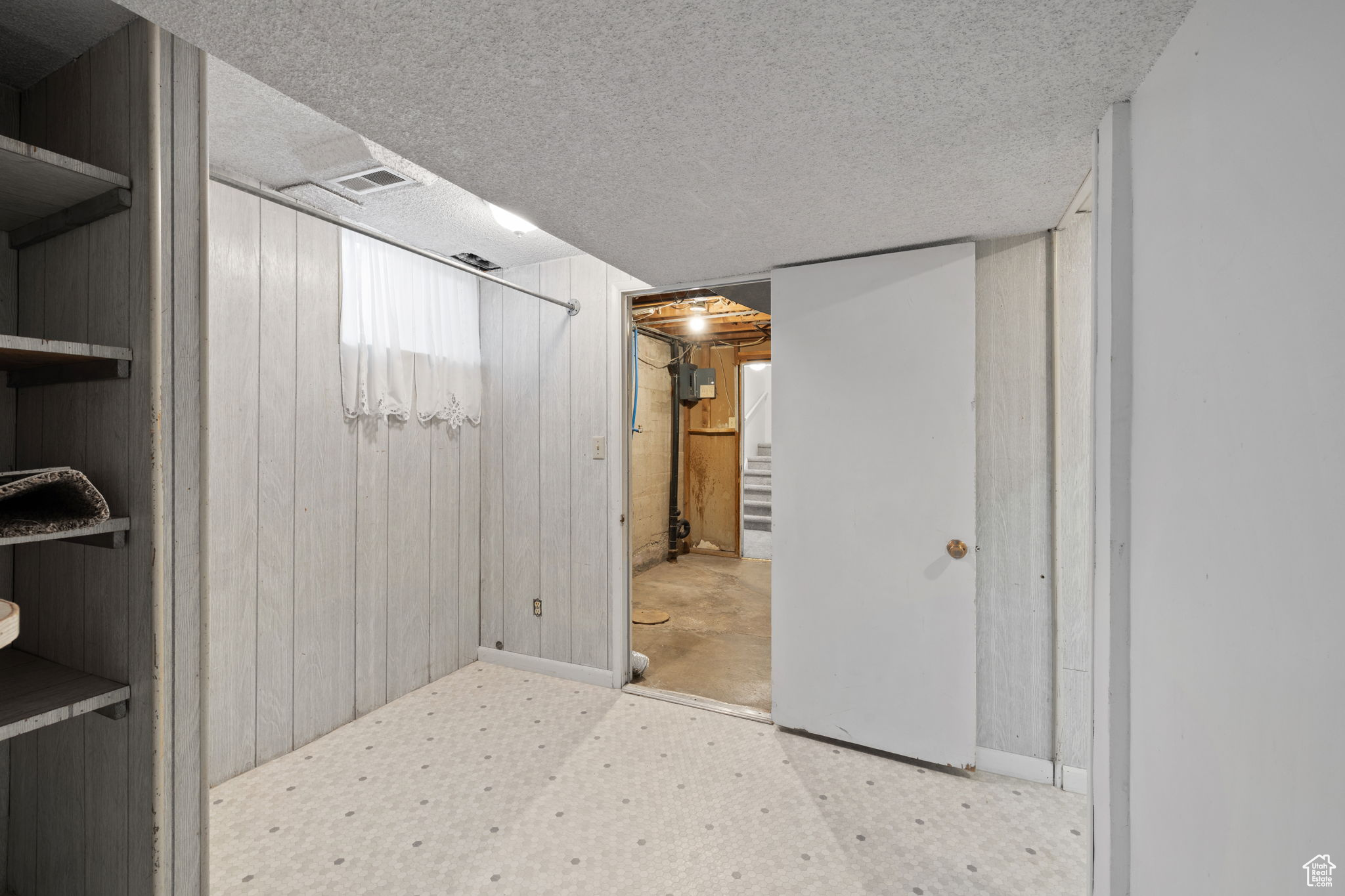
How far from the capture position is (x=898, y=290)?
2.19 m

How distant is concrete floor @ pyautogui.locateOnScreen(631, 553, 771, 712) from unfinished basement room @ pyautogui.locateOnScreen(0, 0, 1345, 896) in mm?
64

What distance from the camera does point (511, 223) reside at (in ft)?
8.07

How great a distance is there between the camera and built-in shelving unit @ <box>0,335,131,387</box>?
3.31 ft

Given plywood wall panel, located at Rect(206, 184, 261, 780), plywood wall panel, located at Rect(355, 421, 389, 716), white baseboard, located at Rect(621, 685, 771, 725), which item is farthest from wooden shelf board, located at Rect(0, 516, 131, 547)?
white baseboard, located at Rect(621, 685, 771, 725)

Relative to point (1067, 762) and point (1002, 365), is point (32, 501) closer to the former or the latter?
point (1002, 365)

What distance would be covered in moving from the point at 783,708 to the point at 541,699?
3.82 feet

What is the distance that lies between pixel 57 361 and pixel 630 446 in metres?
2.05

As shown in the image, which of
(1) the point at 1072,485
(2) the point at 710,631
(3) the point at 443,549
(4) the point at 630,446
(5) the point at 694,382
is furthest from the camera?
(5) the point at 694,382

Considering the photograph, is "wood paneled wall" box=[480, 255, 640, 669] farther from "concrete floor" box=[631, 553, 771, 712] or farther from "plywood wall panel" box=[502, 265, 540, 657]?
"concrete floor" box=[631, 553, 771, 712]

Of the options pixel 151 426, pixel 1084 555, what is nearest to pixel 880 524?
pixel 1084 555

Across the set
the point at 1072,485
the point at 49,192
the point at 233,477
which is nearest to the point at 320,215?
the point at 49,192

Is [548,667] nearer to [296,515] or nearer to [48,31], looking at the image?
[296,515]

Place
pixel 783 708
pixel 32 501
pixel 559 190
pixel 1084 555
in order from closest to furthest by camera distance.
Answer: pixel 32 501 < pixel 559 190 < pixel 1084 555 < pixel 783 708

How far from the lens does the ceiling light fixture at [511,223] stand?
238 cm
